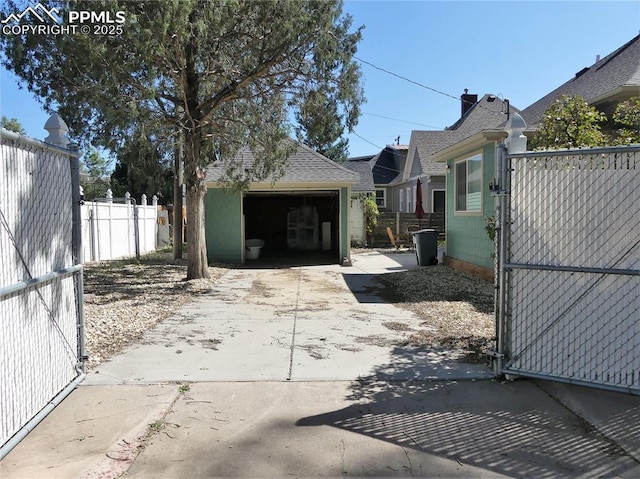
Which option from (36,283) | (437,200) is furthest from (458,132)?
(36,283)

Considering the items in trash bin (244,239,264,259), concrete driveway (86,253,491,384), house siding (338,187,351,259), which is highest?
house siding (338,187,351,259)

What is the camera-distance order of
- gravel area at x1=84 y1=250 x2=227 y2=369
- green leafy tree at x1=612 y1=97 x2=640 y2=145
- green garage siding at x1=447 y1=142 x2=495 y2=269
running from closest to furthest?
green leafy tree at x1=612 y1=97 x2=640 y2=145
gravel area at x1=84 y1=250 x2=227 y2=369
green garage siding at x1=447 y1=142 x2=495 y2=269

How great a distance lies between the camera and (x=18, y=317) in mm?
3400

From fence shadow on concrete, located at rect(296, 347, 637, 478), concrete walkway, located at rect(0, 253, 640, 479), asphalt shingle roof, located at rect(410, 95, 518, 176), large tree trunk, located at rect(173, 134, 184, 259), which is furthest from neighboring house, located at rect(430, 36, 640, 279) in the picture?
asphalt shingle roof, located at rect(410, 95, 518, 176)

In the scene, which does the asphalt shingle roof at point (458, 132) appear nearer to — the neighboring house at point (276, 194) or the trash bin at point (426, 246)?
the neighboring house at point (276, 194)

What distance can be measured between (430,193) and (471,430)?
2096 centimetres

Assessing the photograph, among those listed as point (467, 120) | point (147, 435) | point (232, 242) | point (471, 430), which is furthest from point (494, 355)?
point (467, 120)

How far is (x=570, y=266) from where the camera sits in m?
4.14

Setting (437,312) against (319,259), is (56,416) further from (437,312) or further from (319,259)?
(319,259)

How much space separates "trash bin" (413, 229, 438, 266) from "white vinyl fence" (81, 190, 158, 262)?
9299 mm

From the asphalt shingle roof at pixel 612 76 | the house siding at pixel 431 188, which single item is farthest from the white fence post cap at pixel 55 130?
the house siding at pixel 431 188

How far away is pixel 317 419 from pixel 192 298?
19.2 feet

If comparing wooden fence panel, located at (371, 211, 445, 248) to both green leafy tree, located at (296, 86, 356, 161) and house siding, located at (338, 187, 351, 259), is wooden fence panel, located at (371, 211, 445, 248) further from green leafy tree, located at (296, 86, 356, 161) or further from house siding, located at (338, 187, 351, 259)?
green leafy tree, located at (296, 86, 356, 161)

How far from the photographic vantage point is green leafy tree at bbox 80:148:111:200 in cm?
3446
